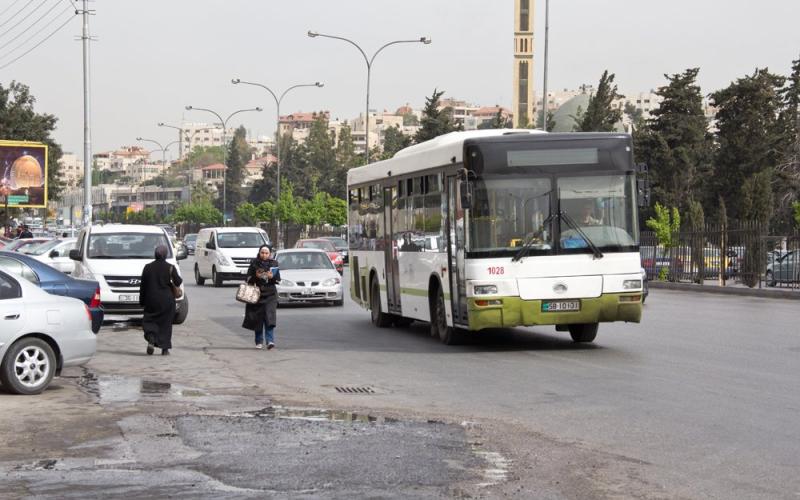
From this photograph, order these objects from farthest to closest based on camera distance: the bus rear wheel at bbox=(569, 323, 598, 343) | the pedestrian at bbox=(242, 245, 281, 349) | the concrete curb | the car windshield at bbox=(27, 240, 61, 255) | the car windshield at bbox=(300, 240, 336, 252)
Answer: the car windshield at bbox=(300, 240, 336, 252)
the car windshield at bbox=(27, 240, 61, 255)
the concrete curb
the bus rear wheel at bbox=(569, 323, 598, 343)
the pedestrian at bbox=(242, 245, 281, 349)

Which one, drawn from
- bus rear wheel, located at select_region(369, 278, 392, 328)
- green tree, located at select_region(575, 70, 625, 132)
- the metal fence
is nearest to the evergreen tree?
green tree, located at select_region(575, 70, 625, 132)

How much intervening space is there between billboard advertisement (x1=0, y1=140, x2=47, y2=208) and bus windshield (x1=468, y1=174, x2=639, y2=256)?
2144 inches

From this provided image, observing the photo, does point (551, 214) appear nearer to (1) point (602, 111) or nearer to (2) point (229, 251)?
(2) point (229, 251)

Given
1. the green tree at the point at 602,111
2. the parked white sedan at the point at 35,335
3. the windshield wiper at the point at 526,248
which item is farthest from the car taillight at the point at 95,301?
the green tree at the point at 602,111

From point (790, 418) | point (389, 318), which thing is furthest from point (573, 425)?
point (389, 318)

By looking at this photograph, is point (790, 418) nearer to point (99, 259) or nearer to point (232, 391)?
point (232, 391)

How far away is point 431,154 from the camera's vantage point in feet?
63.7

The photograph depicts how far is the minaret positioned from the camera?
516ft

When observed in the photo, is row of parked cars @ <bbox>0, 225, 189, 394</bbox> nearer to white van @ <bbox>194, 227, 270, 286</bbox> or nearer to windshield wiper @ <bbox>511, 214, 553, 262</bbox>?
windshield wiper @ <bbox>511, 214, 553, 262</bbox>

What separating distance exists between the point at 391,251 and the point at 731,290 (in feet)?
61.6

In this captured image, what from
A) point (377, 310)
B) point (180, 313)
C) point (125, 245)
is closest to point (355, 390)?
point (377, 310)

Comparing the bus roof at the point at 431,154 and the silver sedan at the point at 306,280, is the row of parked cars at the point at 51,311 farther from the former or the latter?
the silver sedan at the point at 306,280

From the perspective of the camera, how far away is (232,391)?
45.3 feet

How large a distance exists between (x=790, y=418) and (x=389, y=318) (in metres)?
13.2
